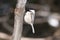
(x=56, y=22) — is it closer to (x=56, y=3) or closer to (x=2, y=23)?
(x=56, y=3)

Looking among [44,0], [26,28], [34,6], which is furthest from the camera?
[44,0]

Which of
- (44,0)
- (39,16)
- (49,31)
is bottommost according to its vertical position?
(49,31)

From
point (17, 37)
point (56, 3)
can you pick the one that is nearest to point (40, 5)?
point (56, 3)

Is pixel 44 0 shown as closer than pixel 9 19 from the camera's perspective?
No

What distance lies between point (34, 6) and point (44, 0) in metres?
0.15

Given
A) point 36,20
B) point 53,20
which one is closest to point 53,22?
point 53,20

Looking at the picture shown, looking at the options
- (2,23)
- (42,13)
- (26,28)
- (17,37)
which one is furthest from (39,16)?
(17,37)

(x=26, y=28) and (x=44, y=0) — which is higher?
(x=44, y=0)

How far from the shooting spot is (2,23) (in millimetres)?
1345

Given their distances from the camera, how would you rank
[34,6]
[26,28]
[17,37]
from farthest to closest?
[34,6], [26,28], [17,37]

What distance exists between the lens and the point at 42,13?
4.58 ft

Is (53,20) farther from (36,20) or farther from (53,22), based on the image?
(36,20)

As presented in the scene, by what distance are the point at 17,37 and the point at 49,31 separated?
0.95 metres

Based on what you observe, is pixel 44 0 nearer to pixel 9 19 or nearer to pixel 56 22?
pixel 56 22
